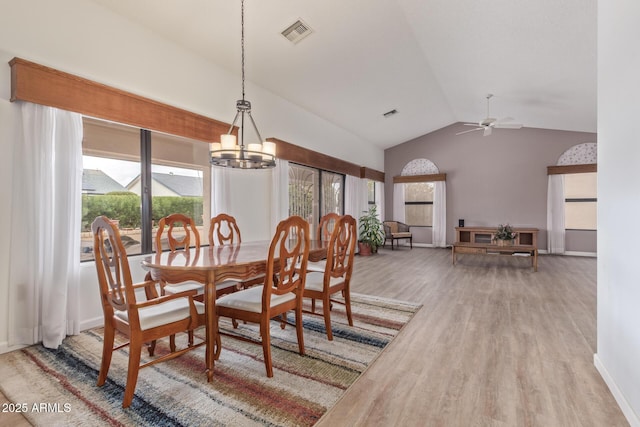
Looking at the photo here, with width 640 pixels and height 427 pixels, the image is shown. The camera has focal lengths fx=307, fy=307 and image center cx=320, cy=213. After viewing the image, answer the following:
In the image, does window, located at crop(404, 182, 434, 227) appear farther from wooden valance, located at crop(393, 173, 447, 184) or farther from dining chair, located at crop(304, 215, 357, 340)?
dining chair, located at crop(304, 215, 357, 340)

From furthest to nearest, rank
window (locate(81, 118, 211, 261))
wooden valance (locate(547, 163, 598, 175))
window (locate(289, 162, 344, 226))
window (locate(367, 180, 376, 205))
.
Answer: window (locate(367, 180, 376, 205))
wooden valance (locate(547, 163, 598, 175))
window (locate(289, 162, 344, 226))
window (locate(81, 118, 211, 261))

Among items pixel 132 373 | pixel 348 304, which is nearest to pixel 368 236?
pixel 348 304

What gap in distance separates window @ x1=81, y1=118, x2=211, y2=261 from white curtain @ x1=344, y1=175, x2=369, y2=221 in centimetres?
402

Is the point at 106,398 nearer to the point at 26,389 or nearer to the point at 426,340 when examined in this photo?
the point at 26,389

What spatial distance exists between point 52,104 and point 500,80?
5.97 metres

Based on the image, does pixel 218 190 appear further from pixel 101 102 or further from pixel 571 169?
pixel 571 169

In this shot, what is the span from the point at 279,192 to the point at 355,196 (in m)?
3.10

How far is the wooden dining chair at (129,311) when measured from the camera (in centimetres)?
164

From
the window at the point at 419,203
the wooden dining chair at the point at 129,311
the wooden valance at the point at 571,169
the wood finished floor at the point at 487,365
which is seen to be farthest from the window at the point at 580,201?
the wooden dining chair at the point at 129,311

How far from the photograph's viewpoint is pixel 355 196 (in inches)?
299

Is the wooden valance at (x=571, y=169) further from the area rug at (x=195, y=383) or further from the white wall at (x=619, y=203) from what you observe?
the area rug at (x=195, y=383)

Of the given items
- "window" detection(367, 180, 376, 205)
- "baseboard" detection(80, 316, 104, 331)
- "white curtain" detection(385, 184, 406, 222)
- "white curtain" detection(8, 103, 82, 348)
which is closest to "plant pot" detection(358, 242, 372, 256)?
"window" detection(367, 180, 376, 205)

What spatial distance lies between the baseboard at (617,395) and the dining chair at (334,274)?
1761 mm

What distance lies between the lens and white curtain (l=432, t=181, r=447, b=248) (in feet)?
28.2
